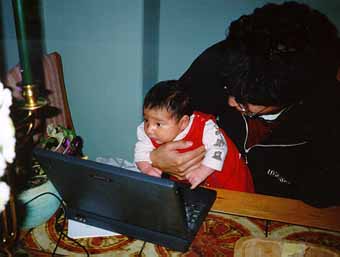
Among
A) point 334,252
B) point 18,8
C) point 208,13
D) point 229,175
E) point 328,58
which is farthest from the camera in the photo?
point 208,13

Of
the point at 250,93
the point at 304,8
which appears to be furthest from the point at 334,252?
the point at 304,8

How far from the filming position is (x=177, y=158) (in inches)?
49.8

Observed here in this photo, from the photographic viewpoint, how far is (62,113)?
1771 millimetres

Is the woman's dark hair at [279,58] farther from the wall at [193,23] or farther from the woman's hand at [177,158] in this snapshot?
the wall at [193,23]

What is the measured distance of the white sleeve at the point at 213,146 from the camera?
4.08 feet

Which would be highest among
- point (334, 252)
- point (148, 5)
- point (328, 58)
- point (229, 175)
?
point (148, 5)

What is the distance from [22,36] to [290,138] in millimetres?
1119

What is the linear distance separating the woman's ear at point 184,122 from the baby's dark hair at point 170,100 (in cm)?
2

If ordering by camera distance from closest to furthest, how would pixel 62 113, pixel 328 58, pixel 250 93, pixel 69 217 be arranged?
pixel 69 217
pixel 250 93
pixel 328 58
pixel 62 113

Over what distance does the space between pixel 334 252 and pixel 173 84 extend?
0.76 metres

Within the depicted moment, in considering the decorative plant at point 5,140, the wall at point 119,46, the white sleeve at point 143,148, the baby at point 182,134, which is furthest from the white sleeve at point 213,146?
the decorative plant at point 5,140

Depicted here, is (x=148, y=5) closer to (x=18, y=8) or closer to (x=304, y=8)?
(x=304, y=8)

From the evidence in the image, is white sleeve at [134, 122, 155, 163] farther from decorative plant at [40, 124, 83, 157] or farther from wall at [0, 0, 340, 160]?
wall at [0, 0, 340, 160]

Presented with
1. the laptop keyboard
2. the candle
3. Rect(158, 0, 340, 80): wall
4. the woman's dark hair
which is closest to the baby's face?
the woman's dark hair
